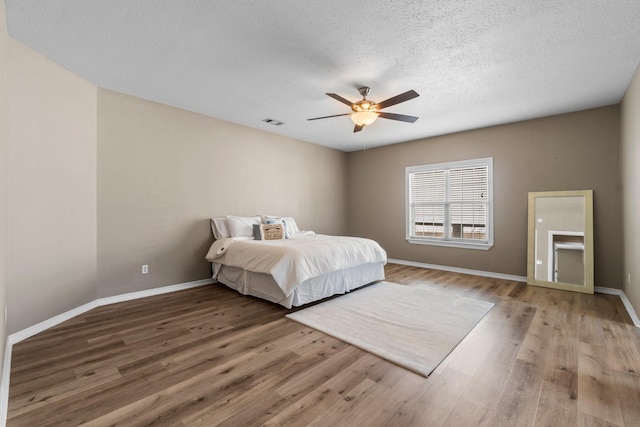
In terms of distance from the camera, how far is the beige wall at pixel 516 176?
154 inches

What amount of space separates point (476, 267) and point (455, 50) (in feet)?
12.6

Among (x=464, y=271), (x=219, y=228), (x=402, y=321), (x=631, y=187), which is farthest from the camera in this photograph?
(x=464, y=271)

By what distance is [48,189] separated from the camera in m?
2.75

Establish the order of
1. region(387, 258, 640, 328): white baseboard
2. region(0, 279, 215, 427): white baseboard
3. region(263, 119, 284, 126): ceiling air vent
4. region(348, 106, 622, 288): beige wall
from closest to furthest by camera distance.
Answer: region(0, 279, 215, 427): white baseboard
region(387, 258, 640, 328): white baseboard
region(348, 106, 622, 288): beige wall
region(263, 119, 284, 126): ceiling air vent

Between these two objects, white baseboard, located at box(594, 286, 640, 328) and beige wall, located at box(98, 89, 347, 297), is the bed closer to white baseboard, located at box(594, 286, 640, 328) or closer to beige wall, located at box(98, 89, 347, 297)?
beige wall, located at box(98, 89, 347, 297)

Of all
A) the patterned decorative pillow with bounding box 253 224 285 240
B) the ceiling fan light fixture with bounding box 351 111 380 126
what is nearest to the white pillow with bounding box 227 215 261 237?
the patterned decorative pillow with bounding box 253 224 285 240

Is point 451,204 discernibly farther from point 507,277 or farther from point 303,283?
point 303,283

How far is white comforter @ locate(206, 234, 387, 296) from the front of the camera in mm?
3205

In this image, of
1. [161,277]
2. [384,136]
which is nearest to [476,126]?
[384,136]

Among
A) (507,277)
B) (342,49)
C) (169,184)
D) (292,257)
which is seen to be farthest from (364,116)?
(507,277)

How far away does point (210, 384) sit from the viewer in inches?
73.0

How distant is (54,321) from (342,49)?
381 cm

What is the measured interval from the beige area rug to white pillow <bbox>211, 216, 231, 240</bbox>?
1900 mm

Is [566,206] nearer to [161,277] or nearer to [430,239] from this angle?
[430,239]
